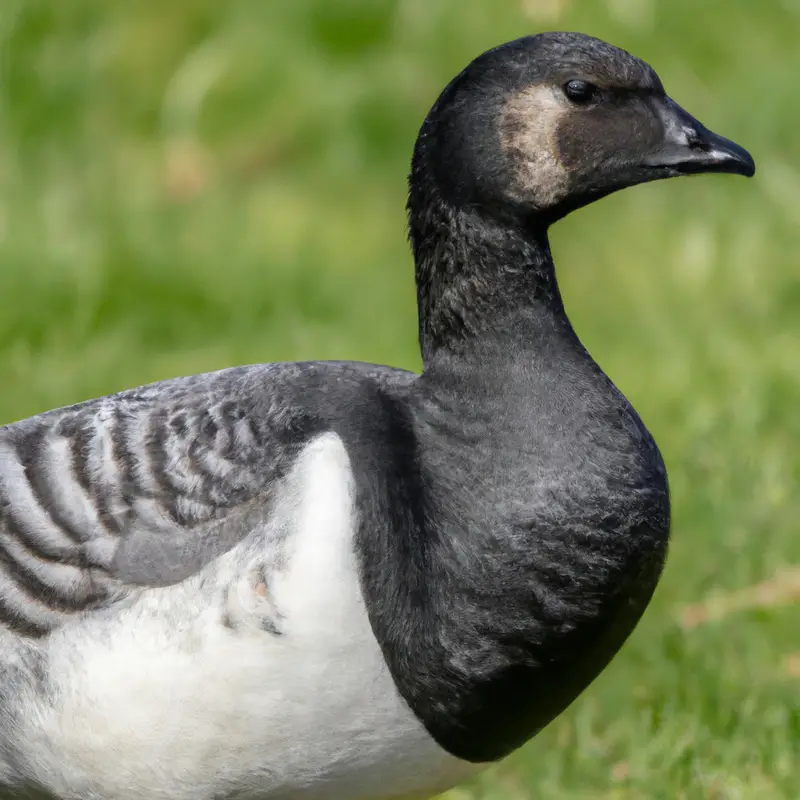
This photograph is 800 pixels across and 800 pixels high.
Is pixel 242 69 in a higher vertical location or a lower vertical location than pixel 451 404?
higher

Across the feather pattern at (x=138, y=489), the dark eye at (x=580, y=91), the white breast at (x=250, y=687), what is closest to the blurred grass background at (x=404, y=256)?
the white breast at (x=250, y=687)

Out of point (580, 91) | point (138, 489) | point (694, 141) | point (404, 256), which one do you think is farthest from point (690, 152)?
point (404, 256)

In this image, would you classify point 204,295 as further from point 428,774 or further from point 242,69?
point 428,774

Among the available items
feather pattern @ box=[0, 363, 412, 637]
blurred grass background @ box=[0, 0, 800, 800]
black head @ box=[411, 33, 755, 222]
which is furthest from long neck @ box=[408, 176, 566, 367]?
blurred grass background @ box=[0, 0, 800, 800]

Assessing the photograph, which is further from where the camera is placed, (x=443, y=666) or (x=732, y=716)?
(x=732, y=716)

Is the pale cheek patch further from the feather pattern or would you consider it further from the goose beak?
the feather pattern

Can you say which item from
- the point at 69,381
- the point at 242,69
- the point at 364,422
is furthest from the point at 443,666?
the point at 242,69

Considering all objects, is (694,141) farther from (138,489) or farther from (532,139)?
(138,489)

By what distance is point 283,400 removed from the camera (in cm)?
349

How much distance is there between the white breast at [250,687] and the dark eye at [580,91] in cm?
95

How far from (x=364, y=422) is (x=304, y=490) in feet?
0.78

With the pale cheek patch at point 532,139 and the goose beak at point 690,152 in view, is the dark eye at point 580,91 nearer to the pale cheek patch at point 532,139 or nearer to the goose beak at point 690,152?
the pale cheek patch at point 532,139

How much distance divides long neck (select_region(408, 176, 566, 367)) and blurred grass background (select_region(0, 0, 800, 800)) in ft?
4.60

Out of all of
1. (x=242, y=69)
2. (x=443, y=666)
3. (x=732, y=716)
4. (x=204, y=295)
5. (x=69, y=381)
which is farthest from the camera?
(x=242, y=69)
